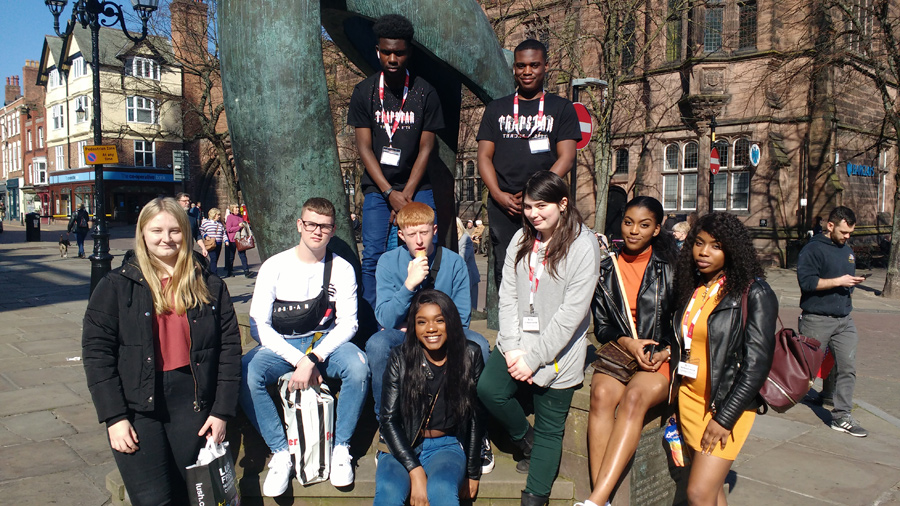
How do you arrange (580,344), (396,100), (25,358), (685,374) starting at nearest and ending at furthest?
(685,374), (580,344), (396,100), (25,358)

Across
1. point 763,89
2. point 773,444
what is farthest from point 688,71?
point 773,444

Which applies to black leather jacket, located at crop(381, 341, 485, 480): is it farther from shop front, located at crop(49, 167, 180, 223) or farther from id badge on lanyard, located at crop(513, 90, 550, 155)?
shop front, located at crop(49, 167, 180, 223)

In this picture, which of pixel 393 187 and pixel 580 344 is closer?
pixel 580 344

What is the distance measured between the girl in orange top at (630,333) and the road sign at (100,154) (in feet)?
35.5

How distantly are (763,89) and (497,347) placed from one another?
19.0m

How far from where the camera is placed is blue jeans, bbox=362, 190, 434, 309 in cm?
384

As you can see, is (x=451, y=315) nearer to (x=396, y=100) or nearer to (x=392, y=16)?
(x=396, y=100)

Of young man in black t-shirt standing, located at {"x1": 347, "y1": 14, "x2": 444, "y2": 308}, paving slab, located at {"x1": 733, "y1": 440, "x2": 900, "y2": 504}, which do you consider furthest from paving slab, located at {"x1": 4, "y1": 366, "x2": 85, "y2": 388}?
paving slab, located at {"x1": 733, "y1": 440, "x2": 900, "y2": 504}

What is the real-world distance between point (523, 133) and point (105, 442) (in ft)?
11.8

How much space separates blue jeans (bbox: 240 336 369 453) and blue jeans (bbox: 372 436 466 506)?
27cm

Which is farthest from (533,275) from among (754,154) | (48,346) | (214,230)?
(754,154)

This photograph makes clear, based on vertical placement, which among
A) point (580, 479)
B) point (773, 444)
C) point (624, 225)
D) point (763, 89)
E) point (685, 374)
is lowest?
point (773, 444)

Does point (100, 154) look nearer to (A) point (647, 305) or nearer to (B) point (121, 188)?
(A) point (647, 305)

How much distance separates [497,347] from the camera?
3.30 m
